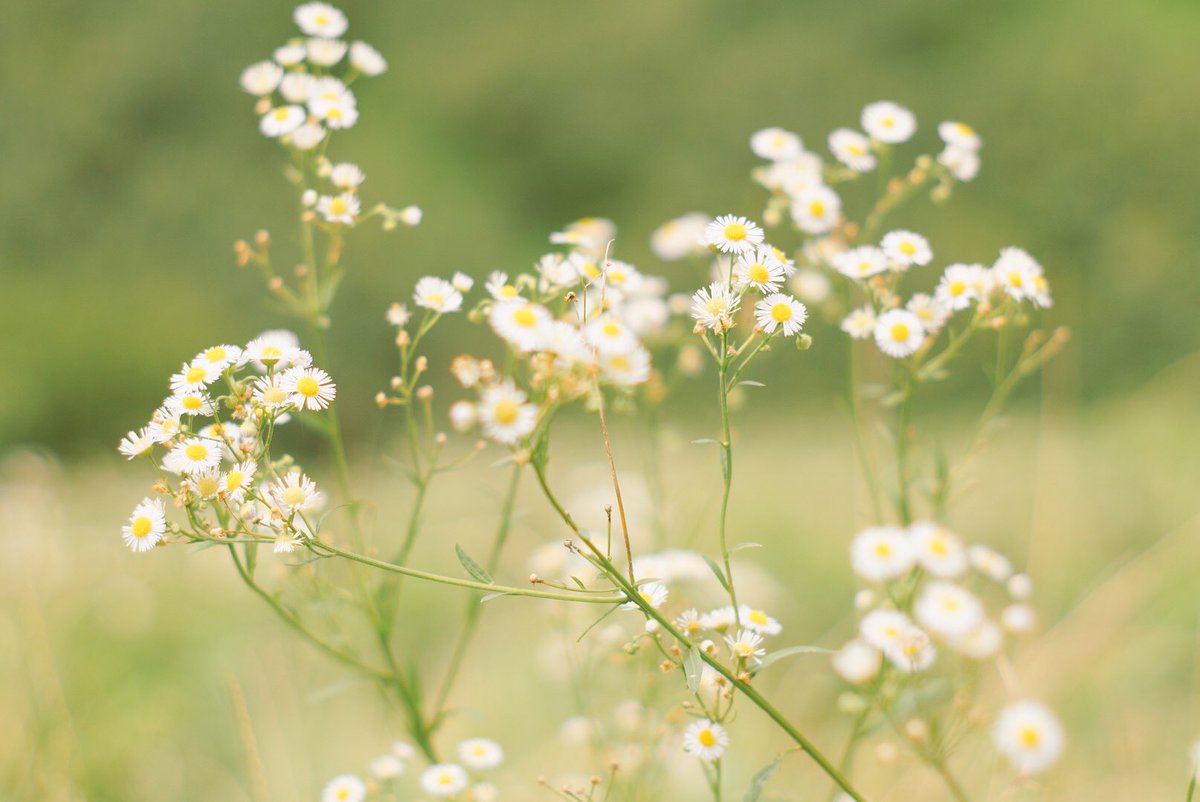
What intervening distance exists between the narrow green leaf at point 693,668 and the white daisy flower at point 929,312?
0.47 m

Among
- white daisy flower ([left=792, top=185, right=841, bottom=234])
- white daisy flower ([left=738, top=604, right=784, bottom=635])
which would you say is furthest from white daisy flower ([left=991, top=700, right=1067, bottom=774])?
white daisy flower ([left=792, top=185, right=841, bottom=234])

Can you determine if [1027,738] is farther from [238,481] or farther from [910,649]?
[238,481]

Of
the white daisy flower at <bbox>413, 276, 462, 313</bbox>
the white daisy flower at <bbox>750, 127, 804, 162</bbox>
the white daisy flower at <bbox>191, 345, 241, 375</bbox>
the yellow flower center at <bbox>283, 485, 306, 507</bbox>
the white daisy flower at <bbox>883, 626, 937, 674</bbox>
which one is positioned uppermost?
the white daisy flower at <bbox>750, 127, 804, 162</bbox>

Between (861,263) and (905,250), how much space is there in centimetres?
6

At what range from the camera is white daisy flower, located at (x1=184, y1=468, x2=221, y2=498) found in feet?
2.49

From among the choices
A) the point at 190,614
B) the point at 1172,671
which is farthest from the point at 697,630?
the point at 190,614

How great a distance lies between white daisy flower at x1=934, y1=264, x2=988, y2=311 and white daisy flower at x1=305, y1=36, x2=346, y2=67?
751mm

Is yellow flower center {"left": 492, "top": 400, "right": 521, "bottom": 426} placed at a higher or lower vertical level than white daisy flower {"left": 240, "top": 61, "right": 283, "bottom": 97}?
lower

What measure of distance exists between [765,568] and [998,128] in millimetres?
6912

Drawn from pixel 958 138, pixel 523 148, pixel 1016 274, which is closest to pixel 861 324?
pixel 1016 274

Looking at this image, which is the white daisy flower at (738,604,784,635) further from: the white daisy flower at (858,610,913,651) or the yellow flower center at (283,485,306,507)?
the yellow flower center at (283,485,306,507)

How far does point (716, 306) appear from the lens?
737 millimetres

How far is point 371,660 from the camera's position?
2.16 m

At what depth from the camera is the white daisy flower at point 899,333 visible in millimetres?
945
